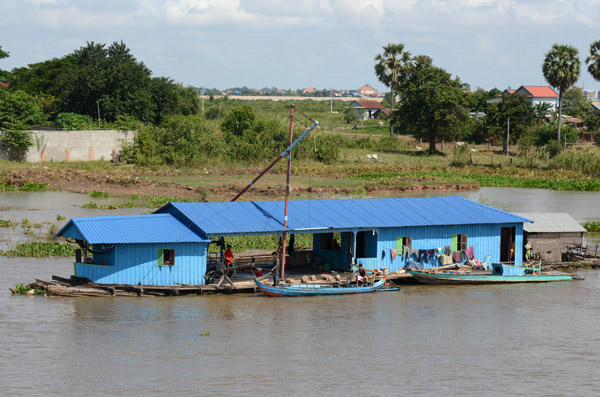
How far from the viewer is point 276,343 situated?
899 inches

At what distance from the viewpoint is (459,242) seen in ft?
102

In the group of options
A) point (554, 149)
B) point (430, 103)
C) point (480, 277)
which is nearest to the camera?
point (480, 277)

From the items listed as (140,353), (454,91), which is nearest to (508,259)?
(140,353)

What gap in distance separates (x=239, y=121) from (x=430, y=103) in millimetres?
19581

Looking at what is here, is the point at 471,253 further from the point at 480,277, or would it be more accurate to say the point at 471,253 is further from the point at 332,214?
the point at 332,214

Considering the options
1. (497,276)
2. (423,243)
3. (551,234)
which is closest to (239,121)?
(551,234)

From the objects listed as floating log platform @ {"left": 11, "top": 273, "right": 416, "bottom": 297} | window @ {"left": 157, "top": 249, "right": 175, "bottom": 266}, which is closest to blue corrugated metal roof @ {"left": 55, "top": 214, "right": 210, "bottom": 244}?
window @ {"left": 157, "top": 249, "right": 175, "bottom": 266}

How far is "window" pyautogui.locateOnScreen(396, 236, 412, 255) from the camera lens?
29969 mm

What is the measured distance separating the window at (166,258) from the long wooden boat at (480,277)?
8627mm

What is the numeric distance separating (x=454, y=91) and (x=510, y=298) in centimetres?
5868

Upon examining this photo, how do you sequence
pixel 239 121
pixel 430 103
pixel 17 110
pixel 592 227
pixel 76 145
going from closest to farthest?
pixel 592 227 → pixel 76 145 → pixel 17 110 → pixel 239 121 → pixel 430 103

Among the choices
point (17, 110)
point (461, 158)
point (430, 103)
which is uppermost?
point (430, 103)

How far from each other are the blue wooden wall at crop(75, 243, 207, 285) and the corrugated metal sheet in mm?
14012

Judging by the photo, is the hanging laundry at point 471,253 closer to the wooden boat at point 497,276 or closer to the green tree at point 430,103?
the wooden boat at point 497,276
